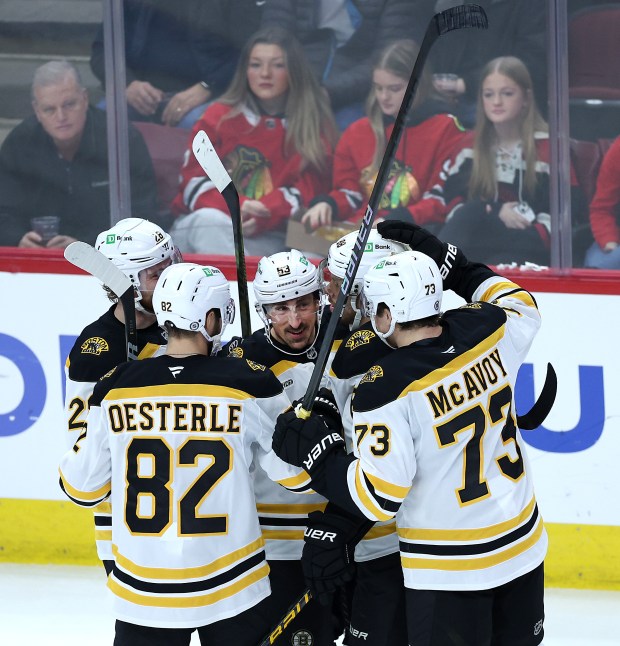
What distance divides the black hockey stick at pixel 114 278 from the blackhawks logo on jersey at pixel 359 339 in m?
0.48

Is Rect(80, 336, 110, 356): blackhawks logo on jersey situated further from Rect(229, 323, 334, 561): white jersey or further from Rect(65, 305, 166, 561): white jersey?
Rect(229, 323, 334, 561): white jersey

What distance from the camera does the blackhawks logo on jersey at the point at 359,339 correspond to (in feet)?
8.61

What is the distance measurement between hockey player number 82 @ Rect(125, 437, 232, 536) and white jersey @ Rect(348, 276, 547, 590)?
0.28 meters

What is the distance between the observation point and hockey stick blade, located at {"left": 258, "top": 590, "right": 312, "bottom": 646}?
2523mm

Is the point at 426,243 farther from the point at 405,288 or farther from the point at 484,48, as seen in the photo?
the point at 484,48

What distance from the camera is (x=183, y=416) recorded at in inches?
92.6

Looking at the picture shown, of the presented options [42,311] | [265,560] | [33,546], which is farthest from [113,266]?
[33,546]

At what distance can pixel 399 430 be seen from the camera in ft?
7.72

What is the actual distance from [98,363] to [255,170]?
1.73m

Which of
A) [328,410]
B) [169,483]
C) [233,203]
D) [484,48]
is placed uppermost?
[484,48]

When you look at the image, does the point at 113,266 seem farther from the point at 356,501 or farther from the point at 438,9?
the point at 438,9

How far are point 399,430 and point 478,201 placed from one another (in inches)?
75.9

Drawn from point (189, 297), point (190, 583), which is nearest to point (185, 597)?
point (190, 583)

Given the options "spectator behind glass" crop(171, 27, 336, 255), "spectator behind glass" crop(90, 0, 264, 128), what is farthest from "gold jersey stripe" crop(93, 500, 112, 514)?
"spectator behind glass" crop(90, 0, 264, 128)
